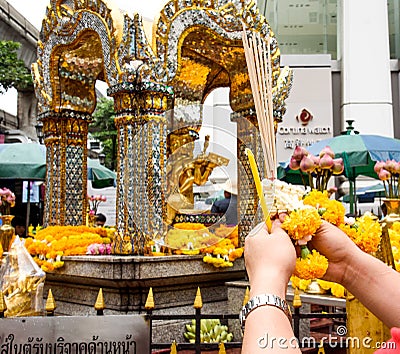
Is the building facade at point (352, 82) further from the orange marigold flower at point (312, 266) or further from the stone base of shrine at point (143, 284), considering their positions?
the orange marigold flower at point (312, 266)

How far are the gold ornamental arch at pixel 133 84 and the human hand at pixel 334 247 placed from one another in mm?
3169

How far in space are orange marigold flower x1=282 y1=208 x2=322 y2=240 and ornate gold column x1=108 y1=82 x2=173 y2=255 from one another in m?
3.28

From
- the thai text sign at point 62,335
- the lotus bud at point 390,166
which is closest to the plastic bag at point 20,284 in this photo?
the thai text sign at point 62,335

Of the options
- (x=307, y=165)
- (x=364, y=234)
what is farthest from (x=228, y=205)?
(x=364, y=234)

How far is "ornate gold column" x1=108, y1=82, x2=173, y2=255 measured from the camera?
4695 mm

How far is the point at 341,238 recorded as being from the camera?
1.60 meters

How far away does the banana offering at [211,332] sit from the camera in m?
4.23

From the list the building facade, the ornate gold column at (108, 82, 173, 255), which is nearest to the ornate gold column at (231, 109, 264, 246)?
the ornate gold column at (108, 82, 173, 255)

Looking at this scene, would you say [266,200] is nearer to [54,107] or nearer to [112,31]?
[112,31]

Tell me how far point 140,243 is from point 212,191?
212cm

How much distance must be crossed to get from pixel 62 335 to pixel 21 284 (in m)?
0.75

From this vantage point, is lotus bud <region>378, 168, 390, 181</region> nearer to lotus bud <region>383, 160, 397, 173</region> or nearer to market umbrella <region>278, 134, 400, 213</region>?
lotus bud <region>383, 160, 397, 173</region>

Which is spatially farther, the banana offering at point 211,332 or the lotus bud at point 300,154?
the banana offering at point 211,332

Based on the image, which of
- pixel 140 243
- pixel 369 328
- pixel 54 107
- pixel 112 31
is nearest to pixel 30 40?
pixel 54 107
